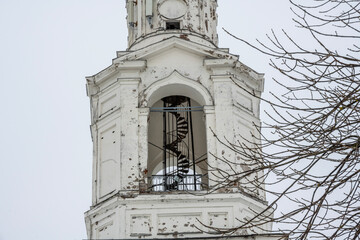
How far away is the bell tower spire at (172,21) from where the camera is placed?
1891 centimetres

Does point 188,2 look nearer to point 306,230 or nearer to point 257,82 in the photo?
point 257,82

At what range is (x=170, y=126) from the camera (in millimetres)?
19016

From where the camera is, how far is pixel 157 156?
A: 61.1ft

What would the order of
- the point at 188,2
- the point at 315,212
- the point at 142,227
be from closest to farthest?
the point at 315,212 → the point at 142,227 → the point at 188,2

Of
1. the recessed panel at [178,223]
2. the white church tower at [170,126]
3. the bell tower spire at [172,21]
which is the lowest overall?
the recessed panel at [178,223]

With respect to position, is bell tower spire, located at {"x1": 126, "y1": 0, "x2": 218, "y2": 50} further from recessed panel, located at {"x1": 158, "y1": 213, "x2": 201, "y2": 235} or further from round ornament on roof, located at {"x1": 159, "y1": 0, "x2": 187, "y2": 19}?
recessed panel, located at {"x1": 158, "y1": 213, "x2": 201, "y2": 235}

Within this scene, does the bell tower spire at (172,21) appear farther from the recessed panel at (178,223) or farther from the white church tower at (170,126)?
the recessed panel at (178,223)

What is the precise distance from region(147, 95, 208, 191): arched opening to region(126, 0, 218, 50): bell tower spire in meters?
1.33

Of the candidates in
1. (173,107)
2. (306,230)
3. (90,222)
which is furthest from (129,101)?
(306,230)

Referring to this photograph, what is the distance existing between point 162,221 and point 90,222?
1378 millimetres

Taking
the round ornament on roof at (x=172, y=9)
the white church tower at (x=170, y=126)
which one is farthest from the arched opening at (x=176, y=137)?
the round ornament on roof at (x=172, y=9)

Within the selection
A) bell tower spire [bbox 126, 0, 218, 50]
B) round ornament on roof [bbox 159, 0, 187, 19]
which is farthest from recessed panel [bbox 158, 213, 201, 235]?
round ornament on roof [bbox 159, 0, 187, 19]

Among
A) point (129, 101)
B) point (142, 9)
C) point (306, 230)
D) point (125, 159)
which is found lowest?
point (306, 230)

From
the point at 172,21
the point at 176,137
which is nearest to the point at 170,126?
the point at 176,137
